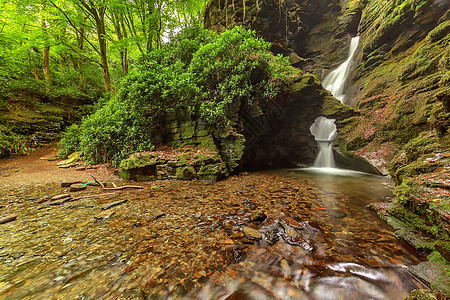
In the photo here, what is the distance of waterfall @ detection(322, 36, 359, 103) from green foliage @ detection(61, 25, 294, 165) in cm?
1173

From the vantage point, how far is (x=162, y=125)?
838cm

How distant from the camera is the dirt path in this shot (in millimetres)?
5629

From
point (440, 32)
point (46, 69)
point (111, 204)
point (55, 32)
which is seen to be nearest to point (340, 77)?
point (440, 32)

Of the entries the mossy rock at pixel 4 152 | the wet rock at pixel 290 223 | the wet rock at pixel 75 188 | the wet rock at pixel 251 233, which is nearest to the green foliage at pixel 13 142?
the mossy rock at pixel 4 152

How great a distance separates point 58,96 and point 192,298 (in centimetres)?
1768

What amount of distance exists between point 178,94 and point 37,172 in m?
7.46

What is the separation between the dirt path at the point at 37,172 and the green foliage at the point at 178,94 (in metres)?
1.14

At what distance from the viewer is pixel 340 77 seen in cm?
1655

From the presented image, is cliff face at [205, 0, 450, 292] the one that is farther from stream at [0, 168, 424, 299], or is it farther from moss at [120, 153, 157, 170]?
moss at [120, 153, 157, 170]

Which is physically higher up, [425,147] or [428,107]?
[428,107]

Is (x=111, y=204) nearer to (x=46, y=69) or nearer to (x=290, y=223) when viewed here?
(x=290, y=223)

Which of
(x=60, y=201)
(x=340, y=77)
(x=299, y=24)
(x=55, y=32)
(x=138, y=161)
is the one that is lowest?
(x=60, y=201)

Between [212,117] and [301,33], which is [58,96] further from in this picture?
[301,33]

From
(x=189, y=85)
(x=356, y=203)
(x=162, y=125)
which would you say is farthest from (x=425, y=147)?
(x=162, y=125)
